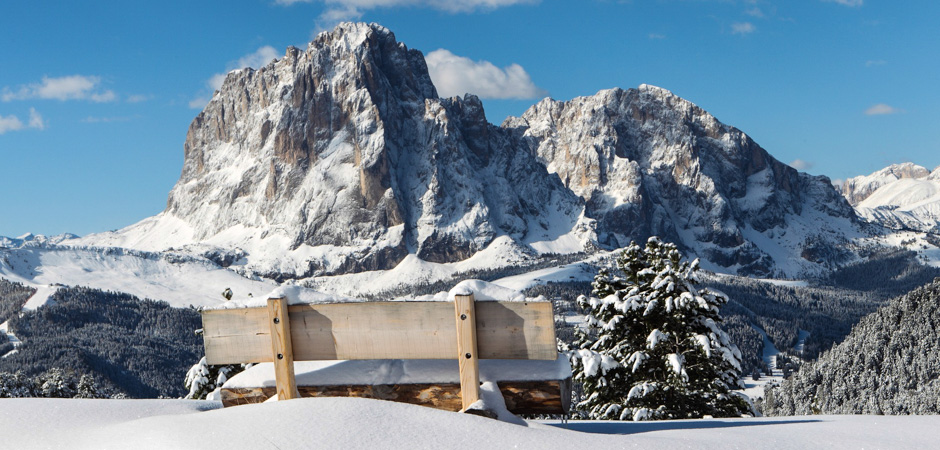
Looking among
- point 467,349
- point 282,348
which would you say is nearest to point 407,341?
point 467,349

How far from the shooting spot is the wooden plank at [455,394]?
9.49 meters

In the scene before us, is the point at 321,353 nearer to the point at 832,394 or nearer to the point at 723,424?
the point at 723,424

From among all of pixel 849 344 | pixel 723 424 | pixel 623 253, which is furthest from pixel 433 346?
pixel 849 344

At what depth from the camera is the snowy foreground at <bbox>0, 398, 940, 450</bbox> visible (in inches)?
300

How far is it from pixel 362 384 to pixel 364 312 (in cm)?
101

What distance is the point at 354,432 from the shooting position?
779cm

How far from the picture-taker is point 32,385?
65375 millimetres

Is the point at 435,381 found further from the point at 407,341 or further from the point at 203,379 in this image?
the point at 203,379

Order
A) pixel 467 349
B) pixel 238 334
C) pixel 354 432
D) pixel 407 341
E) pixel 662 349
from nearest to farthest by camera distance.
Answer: pixel 354 432 → pixel 467 349 → pixel 407 341 → pixel 238 334 → pixel 662 349

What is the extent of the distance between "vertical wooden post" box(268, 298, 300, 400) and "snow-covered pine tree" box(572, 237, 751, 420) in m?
10.3

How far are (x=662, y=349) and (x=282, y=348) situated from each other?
1428cm

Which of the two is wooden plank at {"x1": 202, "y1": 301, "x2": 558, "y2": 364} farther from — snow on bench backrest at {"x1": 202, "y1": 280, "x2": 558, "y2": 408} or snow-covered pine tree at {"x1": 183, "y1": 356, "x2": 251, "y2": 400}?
snow-covered pine tree at {"x1": 183, "y1": 356, "x2": 251, "y2": 400}

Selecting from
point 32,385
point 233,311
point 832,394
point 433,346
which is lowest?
point 832,394

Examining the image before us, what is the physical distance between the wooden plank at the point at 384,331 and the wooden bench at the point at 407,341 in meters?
0.01
